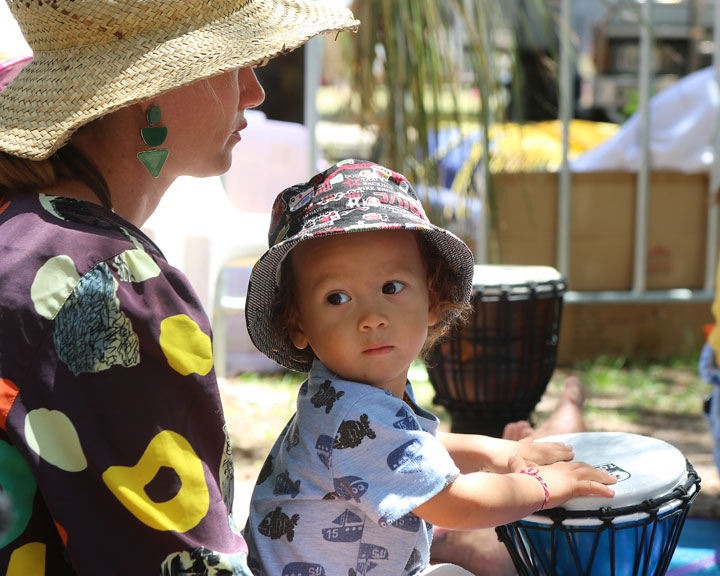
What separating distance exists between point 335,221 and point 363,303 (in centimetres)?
15

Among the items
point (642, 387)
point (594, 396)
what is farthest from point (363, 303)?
point (642, 387)

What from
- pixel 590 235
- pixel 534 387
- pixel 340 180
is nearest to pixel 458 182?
pixel 590 235

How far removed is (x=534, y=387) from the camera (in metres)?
2.88

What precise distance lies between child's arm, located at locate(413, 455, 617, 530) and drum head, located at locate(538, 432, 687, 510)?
0.02 metres

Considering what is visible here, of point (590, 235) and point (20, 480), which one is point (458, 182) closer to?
point (590, 235)

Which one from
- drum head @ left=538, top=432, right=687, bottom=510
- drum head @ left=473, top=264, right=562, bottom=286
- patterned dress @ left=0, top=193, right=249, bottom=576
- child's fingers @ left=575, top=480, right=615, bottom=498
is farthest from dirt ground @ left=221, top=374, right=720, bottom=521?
patterned dress @ left=0, top=193, right=249, bottom=576

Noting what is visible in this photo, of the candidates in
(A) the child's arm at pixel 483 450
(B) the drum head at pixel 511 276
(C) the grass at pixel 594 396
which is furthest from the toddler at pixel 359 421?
(C) the grass at pixel 594 396

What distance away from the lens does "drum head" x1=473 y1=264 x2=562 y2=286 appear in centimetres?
274

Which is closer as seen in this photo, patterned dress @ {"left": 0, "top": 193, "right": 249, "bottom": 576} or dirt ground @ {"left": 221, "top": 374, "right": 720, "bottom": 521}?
patterned dress @ {"left": 0, "top": 193, "right": 249, "bottom": 576}

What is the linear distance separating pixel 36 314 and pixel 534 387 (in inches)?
77.1

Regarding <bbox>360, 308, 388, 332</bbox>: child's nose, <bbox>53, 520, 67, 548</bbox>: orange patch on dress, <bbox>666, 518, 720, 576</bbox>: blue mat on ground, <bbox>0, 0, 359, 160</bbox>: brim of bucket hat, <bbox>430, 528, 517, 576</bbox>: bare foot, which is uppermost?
<bbox>0, 0, 359, 160</bbox>: brim of bucket hat

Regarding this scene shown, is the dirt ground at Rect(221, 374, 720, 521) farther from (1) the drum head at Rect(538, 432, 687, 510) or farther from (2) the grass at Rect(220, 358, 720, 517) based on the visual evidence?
(1) the drum head at Rect(538, 432, 687, 510)

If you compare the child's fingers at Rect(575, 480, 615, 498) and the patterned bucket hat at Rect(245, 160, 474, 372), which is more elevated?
the patterned bucket hat at Rect(245, 160, 474, 372)

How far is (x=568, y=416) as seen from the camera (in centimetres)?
242
